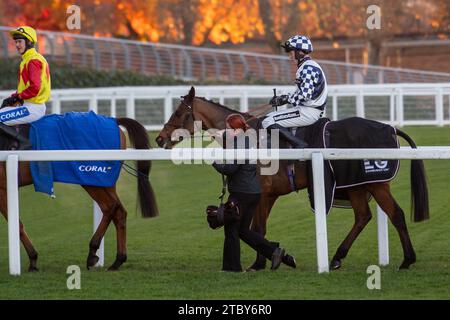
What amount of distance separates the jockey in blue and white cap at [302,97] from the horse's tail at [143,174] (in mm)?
1189

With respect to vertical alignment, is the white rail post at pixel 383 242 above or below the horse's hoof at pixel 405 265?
above

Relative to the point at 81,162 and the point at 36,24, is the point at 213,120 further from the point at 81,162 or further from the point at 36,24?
the point at 36,24

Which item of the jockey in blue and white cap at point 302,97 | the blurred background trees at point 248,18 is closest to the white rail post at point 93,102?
the jockey in blue and white cap at point 302,97

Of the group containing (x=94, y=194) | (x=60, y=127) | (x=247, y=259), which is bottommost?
(x=247, y=259)

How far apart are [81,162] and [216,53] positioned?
27014mm

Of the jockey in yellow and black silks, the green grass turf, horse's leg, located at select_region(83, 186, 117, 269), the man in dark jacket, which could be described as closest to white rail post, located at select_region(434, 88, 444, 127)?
the green grass turf

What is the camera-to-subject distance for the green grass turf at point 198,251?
26.8ft

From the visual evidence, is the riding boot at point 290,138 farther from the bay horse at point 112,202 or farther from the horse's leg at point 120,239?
the horse's leg at point 120,239

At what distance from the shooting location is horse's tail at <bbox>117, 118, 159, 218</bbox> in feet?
33.3

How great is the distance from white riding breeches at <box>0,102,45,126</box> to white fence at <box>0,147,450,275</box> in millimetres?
862
